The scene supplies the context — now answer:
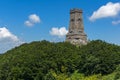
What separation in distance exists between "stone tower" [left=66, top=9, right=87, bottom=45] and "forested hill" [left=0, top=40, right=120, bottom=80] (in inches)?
817

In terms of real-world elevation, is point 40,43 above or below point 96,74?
above

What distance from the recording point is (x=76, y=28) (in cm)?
11256

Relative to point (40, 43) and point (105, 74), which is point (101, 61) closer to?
point (105, 74)

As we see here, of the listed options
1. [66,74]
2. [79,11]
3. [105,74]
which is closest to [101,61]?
[105,74]

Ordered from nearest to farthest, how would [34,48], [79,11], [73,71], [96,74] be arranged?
[96,74] < [73,71] < [34,48] < [79,11]

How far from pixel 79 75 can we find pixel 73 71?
5.07 meters

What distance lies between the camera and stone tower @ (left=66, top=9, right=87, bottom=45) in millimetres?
111750

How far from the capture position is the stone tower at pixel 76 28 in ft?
367

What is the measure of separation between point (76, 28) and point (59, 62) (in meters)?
30.8

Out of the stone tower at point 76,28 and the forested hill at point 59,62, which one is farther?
the stone tower at point 76,28

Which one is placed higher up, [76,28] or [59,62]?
[76,28]

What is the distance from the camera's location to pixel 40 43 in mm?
92625

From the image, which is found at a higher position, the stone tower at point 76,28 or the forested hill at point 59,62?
the stone tower at point 76,28

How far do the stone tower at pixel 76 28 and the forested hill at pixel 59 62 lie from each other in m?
20.7
